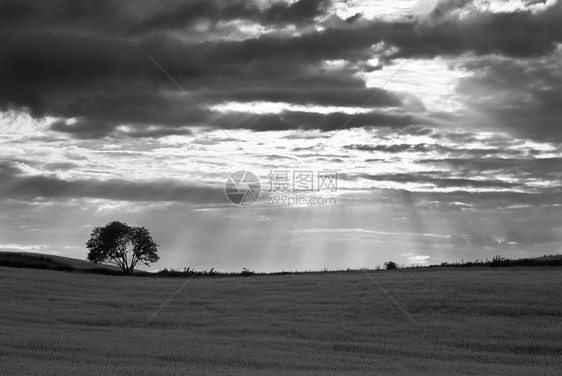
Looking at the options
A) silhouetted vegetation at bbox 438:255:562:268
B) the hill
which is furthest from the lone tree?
silhouetted vegetation at bbox 438:255:562:268

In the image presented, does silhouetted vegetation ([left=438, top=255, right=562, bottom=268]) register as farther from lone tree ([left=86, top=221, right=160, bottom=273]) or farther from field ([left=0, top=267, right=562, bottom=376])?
lone tree ([left=86, top=221, right=160, bottom=273])

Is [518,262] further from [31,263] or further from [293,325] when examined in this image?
[31,263]

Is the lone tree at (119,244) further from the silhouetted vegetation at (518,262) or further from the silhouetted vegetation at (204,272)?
the silhouetted vegetation at (518,262)

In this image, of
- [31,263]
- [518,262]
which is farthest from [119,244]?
[518,262]

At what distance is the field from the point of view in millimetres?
20219

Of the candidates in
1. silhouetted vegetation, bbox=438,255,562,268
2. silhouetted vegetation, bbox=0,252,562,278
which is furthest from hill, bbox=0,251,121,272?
silhouetted vegetation, bbox=438,255,562,268

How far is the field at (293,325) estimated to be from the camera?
2022cm

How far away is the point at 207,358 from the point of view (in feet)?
67.7

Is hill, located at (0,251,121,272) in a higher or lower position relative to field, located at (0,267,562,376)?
higher

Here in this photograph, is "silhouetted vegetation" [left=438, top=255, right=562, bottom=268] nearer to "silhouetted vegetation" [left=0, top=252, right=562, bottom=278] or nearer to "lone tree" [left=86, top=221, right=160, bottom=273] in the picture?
"silhouetted vegetation" [left=0, top=252, right=562, bottom=278]

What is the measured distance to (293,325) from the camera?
27.9m

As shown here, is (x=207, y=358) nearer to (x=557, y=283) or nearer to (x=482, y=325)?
(x=482, y=325)

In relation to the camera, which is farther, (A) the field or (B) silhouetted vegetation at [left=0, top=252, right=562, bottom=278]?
(B) silhouetted vegetation at [left=0, top=252, right=562, bottom=278]

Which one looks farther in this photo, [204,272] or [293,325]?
[204,272]
